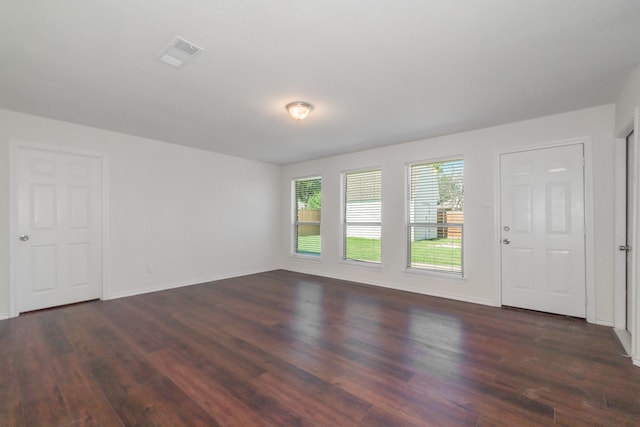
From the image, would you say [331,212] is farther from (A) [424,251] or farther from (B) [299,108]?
(B) [299,108]

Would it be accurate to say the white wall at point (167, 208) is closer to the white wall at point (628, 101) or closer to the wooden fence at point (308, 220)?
the wooden fence at point (308, 220)

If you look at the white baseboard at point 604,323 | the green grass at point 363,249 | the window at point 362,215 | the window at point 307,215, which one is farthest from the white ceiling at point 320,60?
the window at point 307,215

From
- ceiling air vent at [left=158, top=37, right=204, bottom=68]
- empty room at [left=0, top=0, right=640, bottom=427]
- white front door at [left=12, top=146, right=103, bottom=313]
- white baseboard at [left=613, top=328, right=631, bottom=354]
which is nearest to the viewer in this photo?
empty room at [left=0, top=0, right=640, bottom=427]

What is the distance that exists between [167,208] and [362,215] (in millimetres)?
3588

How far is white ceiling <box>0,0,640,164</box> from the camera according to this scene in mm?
1823

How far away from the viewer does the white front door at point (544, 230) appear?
3.48 meters

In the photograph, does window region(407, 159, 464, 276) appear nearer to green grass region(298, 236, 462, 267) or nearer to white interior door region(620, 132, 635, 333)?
green grass region(298, 236, 462, 267)

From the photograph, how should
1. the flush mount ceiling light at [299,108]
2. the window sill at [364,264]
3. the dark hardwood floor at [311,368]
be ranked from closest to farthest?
the dark hardwood floor at [311,368] < the flush mount ceiling light at [299,108] < the window sill at [364,264]

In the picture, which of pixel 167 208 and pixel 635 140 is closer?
pixel 635 140

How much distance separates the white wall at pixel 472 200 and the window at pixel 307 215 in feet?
0.85

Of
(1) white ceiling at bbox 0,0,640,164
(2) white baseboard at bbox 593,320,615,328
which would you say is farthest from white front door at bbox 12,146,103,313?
(2) white baseboard at bbox 593,320,615,328

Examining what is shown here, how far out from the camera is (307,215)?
658 cm

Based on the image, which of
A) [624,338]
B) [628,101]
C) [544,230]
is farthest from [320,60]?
[624,338]

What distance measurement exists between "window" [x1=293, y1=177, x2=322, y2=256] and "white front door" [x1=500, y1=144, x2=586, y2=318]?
355 centimetres
